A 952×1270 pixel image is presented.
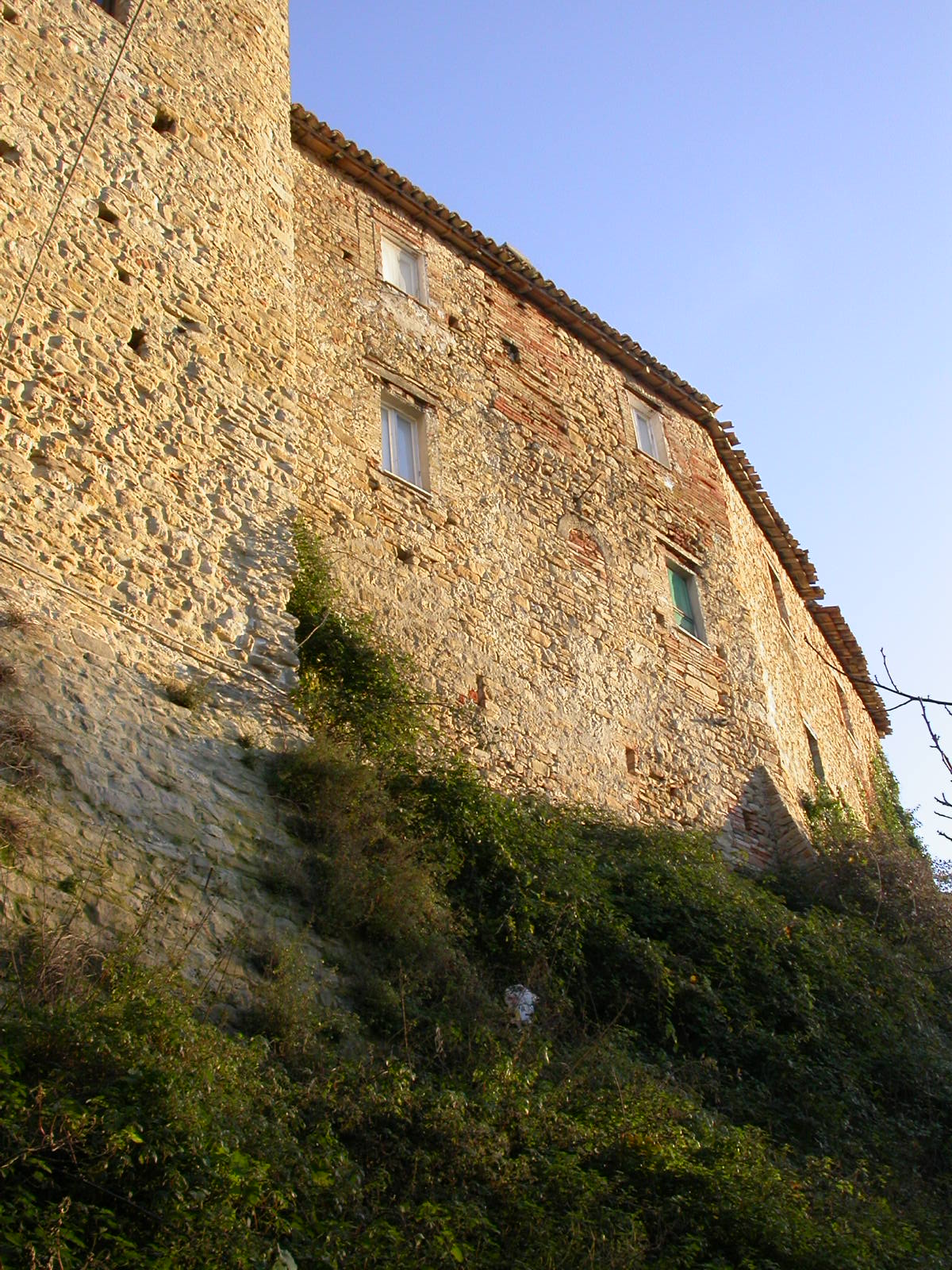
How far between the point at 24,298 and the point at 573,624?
233 inches

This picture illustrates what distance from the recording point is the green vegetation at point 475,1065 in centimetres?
436

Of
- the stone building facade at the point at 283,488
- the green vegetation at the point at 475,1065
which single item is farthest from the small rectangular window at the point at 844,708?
the green vegetation at the point at 475,1065

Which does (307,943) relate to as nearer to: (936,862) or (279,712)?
(279,712)

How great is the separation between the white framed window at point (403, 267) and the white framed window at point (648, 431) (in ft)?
10.1

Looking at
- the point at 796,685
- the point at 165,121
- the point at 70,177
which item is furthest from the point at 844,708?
the point at 70,177

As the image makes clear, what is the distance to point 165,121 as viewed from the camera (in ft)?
32.0

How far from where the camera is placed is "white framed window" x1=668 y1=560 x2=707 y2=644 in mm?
14023

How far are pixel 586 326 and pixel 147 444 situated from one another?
808 centimetres

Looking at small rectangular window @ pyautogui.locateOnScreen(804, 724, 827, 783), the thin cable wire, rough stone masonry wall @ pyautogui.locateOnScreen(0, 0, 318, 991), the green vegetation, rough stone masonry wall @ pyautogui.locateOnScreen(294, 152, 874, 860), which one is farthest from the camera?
small rectangular window @ pyautogui.locateOnScreen(804, 724, 827, 783)

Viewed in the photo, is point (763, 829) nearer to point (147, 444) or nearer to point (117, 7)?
point (147, 444)

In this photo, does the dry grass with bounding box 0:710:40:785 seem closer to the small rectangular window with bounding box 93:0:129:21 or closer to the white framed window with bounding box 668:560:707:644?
the small rectangular window with bounding box 93:0:129:21

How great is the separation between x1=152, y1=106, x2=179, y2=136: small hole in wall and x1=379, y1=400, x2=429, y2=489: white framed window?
2997 mm

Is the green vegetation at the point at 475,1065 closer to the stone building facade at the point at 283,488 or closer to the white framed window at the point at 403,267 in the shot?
the stone building facade at the point at 283,488

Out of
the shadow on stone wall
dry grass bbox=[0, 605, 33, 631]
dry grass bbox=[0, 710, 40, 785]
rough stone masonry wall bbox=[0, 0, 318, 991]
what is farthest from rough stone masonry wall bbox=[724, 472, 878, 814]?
dry grass bbox=[0, 710, 40, 785]
